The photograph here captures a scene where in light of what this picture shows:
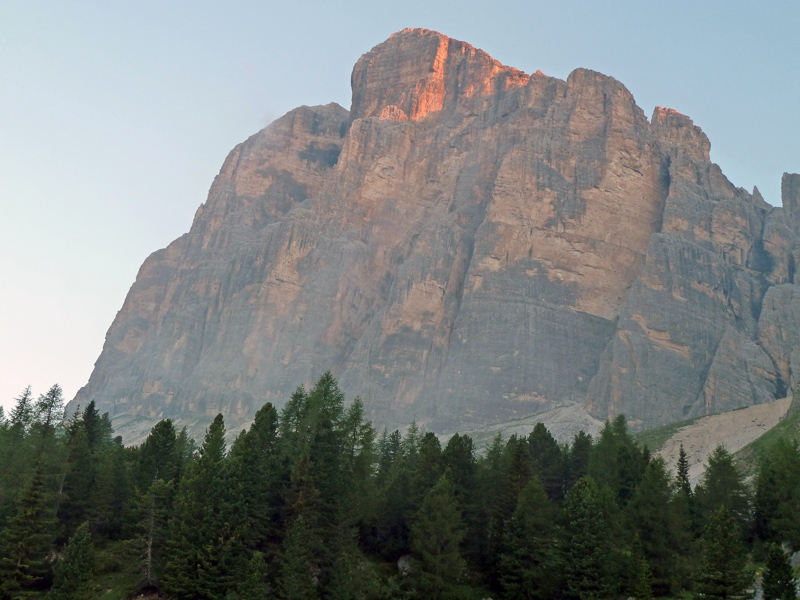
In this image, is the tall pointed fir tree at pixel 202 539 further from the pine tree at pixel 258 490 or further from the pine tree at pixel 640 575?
the pine tree at pixel 640 575

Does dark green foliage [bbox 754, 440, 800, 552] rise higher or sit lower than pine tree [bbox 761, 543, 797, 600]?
higher

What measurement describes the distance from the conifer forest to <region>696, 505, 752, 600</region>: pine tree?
106 mm

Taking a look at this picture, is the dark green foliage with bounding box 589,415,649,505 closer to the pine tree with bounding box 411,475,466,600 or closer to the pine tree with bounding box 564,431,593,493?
the pine tree with bounding box 564,431,593,493

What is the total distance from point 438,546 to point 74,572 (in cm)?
2396

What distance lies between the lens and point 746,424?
14762 cm

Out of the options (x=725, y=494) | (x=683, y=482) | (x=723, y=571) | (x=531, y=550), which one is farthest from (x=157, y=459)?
(x=725, y=494)

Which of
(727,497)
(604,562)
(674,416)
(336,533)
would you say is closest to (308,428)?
(336,533)

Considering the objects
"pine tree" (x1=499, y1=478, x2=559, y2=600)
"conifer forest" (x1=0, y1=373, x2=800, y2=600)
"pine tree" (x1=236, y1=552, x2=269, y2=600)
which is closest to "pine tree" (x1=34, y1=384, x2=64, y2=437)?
"conifer forest" (x1=0, y1=373, x2=800, y2=600)

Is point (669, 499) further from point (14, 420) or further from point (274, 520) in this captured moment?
point (14, 420)

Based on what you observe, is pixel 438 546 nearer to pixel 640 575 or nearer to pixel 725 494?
pixel 640 575

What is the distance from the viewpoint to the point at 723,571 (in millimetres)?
45281

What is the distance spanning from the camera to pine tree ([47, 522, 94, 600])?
4897 centimetres

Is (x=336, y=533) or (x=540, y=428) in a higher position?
(x=540, y=428)

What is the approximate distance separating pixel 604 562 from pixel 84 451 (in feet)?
138
